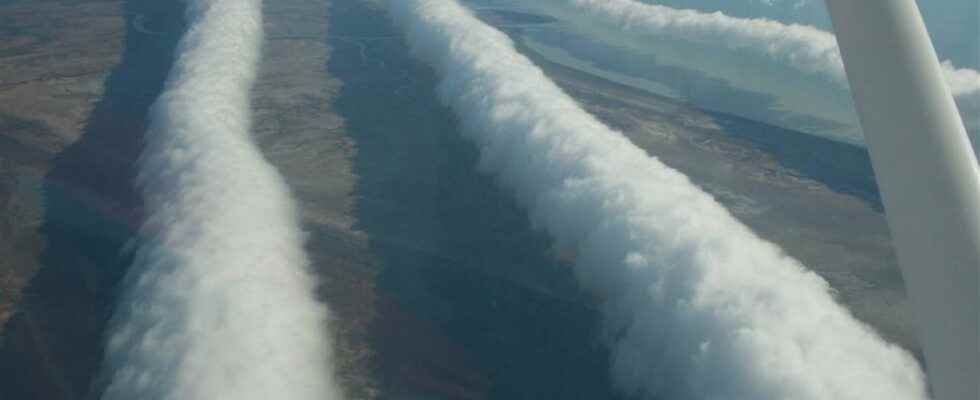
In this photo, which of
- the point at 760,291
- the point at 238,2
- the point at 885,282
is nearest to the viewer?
the point at 760,291

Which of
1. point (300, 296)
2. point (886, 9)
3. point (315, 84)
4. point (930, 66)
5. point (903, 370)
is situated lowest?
point (315, 84)

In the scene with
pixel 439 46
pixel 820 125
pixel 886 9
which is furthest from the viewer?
pixel 439 46

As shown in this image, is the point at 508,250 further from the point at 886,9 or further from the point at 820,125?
the point at 820,125

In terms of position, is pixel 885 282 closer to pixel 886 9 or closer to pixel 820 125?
pixel 886 9

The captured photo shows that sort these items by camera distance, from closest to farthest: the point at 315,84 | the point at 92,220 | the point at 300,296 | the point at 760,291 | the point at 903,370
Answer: the point at 903,370
the point at 760,291
the point at 300,296
the point at 92,220
the point at 315,84

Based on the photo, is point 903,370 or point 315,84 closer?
point 903,370

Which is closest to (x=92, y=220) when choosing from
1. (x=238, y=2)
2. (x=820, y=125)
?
(x=820, y=125)

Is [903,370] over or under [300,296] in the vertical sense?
over

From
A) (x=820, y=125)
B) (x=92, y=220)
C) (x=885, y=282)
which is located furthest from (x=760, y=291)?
(x=820, y=125)

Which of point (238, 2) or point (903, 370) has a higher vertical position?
point (903, 370)
